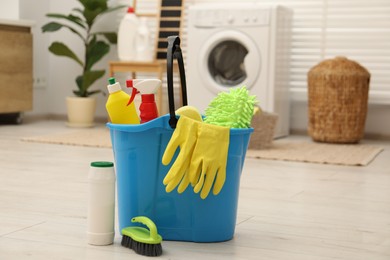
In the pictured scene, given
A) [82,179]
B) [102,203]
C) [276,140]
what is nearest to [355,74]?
[276,140]

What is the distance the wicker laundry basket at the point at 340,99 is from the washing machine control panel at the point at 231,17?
468mm

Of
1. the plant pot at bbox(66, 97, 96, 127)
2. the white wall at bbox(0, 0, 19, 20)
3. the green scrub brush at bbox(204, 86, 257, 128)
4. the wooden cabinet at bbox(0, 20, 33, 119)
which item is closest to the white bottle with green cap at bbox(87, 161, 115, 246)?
the green scrub brush at bbox(204, 86, 257, 128)

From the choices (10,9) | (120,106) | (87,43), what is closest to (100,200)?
(120,106)

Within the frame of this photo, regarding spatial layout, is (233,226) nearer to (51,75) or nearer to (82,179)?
(82,179)

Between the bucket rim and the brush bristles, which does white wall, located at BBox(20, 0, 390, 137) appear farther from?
the brush bristles

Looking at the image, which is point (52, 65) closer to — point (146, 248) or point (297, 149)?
point (297, 149)

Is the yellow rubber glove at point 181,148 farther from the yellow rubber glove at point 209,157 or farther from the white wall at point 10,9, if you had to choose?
the white wall at point 10,9

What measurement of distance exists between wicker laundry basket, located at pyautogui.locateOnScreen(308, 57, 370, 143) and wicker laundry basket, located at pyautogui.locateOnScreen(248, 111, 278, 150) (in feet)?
1.97

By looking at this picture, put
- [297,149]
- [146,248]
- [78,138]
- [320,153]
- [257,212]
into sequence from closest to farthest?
1. [146,248]
2. [257,212]
3. [320,153]
4. [297,149]
5. [78,138]

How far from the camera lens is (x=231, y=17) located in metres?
4.29

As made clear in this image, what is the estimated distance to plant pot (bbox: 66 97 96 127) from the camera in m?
4.92

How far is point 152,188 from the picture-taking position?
1.74 meters

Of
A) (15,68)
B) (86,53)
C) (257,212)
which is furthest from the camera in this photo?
(86,53)

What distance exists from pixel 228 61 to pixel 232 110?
8.85ft
